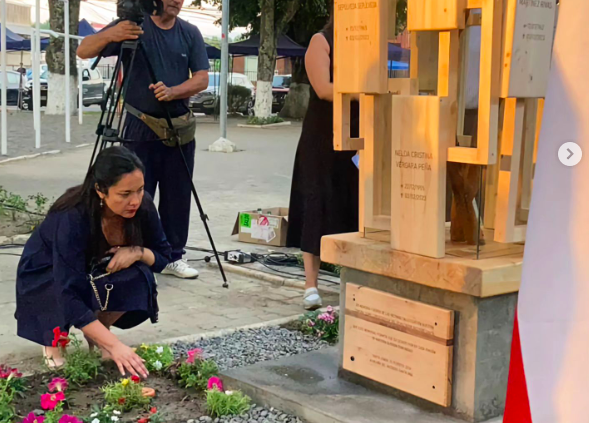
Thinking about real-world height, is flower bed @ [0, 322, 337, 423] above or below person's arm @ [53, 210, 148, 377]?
below

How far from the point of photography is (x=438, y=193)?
2.82 meters

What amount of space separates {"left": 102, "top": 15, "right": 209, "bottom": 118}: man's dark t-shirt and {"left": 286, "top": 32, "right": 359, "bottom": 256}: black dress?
Answer: 103cm

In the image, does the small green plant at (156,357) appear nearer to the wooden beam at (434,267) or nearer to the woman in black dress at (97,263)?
the woman in black dress at (97,263)

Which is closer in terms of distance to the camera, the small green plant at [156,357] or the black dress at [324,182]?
the small green plant at [156,357]

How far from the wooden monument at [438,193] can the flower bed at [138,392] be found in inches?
20.7

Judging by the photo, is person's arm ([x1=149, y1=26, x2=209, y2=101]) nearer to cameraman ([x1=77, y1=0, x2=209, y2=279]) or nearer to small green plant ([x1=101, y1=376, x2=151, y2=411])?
cameraman ([x1=77, y1=0, x2=209, y2=279])

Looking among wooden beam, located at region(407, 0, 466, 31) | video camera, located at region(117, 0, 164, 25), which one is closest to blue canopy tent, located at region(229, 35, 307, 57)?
video camera, located at region(117, 0, 164, 25)

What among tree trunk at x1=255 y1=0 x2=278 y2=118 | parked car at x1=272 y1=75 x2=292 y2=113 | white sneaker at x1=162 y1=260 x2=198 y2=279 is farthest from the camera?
parked car at x1=272 y1=75 x2=292 y2=113

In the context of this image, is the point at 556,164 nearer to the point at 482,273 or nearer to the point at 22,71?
the point at 482,273

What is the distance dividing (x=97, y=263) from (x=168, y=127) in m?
1.65

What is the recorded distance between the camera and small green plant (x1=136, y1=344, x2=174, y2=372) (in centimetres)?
353

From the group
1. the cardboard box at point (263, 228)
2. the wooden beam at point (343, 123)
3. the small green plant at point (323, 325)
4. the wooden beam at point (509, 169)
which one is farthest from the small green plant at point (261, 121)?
the wooden beam at point (509, 169)

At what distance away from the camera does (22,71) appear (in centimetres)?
2909

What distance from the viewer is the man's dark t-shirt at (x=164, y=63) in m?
5.07
